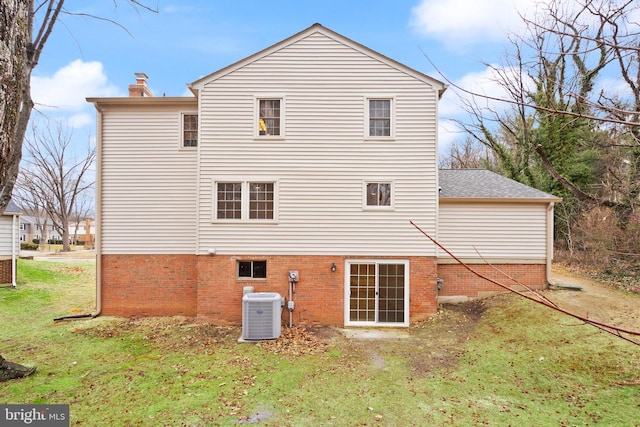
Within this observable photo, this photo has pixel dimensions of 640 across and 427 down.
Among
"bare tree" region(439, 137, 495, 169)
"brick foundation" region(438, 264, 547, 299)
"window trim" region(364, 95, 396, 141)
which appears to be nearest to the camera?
"window trim" region(364, 95, 396, 141)

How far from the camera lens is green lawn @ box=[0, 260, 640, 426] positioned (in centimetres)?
535

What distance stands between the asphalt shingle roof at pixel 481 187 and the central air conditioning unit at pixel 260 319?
6211 mm

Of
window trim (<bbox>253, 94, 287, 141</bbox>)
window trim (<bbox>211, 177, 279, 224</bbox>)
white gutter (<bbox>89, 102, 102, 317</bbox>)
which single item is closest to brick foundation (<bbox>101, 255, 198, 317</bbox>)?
white gutter (<bbox>89, 102, 102, 317</bbox>)

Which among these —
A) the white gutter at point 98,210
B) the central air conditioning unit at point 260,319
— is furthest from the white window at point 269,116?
the white gutter at point 98,210

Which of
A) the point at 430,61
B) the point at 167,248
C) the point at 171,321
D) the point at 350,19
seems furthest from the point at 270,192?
the point at 430,61

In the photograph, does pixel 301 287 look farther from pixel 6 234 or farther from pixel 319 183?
pixel 6 234

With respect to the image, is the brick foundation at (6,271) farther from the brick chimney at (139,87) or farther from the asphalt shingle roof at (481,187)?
the asphalt shingle roof at (481,187)

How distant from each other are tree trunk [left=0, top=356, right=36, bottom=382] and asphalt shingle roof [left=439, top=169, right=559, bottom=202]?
36.2ft

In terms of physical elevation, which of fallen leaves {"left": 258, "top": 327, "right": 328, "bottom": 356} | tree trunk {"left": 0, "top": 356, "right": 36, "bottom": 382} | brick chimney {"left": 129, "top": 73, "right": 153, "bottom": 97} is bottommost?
fallen leaves {"left": 258, "top": 327, "right": 328, "bottom": 356}

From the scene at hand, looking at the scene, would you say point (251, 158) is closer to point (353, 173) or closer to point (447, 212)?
point (353, 173)

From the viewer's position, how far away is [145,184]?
10.3m

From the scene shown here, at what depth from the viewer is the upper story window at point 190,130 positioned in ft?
34.2

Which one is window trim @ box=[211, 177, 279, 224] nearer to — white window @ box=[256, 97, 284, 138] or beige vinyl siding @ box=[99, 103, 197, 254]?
beige vinyl siding @ box=[99, 103, 197, 254]

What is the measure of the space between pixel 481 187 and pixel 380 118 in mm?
4506
